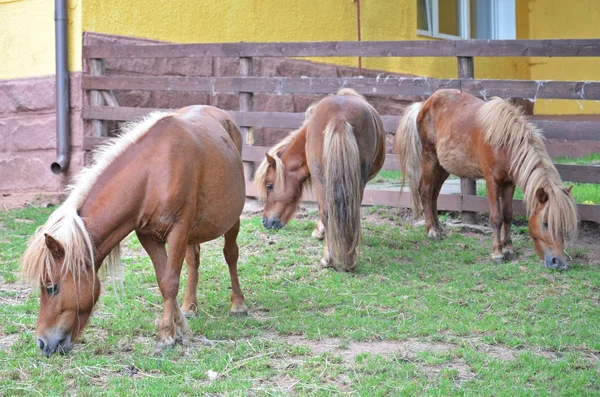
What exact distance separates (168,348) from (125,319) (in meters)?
0.84

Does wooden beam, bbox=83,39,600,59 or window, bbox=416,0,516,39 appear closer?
wooden beam, bbox=83,39,600,59

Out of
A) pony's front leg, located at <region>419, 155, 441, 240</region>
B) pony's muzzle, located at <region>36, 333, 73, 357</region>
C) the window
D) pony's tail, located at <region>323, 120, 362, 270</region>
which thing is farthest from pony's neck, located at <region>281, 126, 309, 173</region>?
the window

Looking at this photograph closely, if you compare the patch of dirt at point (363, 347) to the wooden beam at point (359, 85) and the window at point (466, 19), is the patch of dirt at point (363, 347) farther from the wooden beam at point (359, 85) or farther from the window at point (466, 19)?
the window at point (466, 19)

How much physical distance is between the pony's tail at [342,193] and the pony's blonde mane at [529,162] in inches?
56.2

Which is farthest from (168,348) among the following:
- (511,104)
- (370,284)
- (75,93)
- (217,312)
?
(75,93)

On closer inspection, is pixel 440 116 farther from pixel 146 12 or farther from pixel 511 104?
pixel 146 12

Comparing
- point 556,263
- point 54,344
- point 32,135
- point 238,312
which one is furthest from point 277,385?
point 32,135

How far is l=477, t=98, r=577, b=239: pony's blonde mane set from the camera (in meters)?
6.99

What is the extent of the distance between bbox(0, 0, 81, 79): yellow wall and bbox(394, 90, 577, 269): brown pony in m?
4.26

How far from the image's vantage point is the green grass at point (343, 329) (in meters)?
4.45

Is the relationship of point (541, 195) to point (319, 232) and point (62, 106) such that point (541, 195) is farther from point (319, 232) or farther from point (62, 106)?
point (62, 106)

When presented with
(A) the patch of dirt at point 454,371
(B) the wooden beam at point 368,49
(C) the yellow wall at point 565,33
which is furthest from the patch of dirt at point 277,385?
(C) the yellow wall at point 565,33

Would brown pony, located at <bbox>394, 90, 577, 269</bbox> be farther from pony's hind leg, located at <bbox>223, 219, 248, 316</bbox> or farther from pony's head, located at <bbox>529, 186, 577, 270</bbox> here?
pony's hind leg, located at <bbox>223, 219, 248, 316</bbox>

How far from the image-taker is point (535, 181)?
7.13 meters
